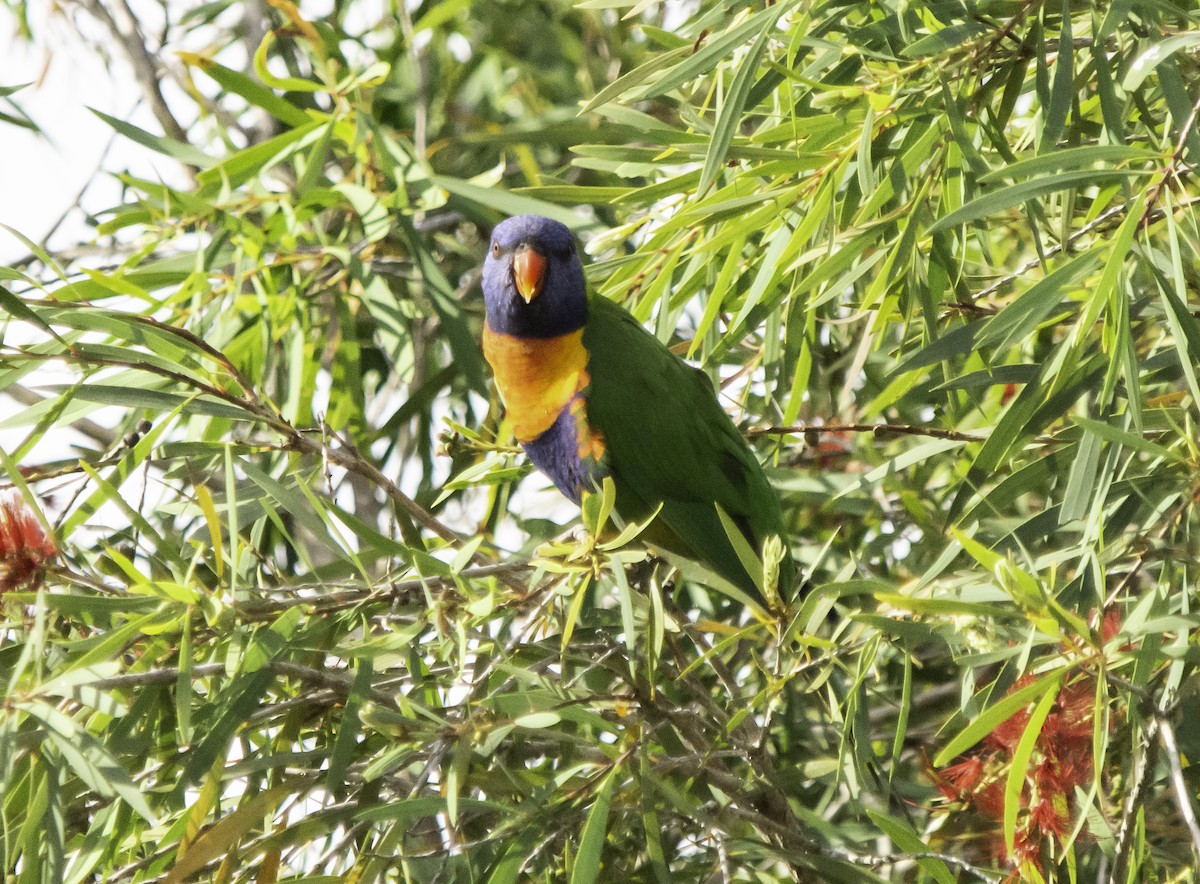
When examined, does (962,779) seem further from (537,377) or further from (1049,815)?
(537,377)

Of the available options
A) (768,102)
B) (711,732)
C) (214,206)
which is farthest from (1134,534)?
(214,206)

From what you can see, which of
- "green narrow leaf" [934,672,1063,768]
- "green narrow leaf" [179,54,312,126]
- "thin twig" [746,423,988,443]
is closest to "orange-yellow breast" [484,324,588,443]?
"thin twig" [746,423,988,443]

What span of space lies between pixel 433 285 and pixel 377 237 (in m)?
0.13

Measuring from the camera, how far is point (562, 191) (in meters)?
1.49

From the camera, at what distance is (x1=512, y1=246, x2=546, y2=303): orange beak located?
198 centimetres

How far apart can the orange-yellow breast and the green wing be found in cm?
3

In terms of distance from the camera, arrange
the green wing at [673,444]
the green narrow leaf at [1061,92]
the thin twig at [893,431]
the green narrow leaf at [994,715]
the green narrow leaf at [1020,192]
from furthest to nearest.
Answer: the green wing at [673,444] → the thin twig at [893,431] → the green narrow leaf at [1061,92] → the green narrow leaf at [1020,192] → the green narrow leaf at [994,715]

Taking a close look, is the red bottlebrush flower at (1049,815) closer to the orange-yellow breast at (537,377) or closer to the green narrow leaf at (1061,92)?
the green narrow leaf at (1061,92)

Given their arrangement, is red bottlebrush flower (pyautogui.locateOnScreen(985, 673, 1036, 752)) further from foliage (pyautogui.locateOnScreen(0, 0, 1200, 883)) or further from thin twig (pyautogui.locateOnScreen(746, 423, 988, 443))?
thin twig (pyautogui.locateOnScreen(746, 423, 988, 443))

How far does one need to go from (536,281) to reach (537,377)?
169mm

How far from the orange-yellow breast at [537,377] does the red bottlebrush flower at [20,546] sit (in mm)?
842

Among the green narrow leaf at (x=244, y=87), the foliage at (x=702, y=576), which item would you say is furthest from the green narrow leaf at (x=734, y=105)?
the green narrow leaf at (x=244, y=87)

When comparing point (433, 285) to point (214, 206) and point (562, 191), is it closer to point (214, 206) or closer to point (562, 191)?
point (214, 206)

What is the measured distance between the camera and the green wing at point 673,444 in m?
1.87
